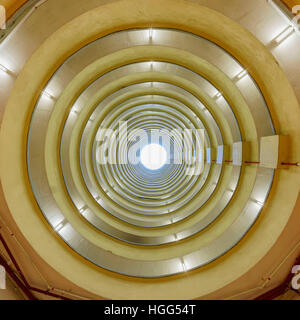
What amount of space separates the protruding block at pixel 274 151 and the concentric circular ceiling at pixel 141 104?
31 cm

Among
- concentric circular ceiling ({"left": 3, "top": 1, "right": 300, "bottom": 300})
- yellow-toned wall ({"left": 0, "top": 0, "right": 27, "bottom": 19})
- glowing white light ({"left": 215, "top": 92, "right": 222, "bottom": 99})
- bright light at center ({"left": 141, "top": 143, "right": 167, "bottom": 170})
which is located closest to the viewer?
yellow-toned wall ({"left": 0, "top": 0, "right": 27, "bottom": 19})

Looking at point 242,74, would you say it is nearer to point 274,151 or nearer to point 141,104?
point 274,151

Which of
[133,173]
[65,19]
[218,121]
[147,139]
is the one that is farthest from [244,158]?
[147,139]

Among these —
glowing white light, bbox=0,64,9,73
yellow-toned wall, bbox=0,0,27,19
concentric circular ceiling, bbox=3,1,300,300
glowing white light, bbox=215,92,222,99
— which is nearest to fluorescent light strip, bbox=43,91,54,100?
concentric circular ceiling, bbox=3,1,300,300

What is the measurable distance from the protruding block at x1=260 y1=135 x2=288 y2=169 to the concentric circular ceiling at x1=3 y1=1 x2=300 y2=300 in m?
0.31

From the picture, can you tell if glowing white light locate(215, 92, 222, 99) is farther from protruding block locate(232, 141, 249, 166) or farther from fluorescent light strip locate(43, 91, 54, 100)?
fluorescent light strip locate(43, 91, 54, 100)

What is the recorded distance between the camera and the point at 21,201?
17.9 ft

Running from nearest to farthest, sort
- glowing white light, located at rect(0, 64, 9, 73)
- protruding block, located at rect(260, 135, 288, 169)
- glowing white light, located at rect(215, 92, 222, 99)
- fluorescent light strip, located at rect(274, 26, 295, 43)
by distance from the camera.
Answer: fluorescent light strip, located at rect(274, 26, 295, 43) < glowing white light, located at rect(0, 64, 9, 73) < protruding block, located at rect(260, 135, 288, 169) < glowing white light, located at rect(215, 92, 222, 99)

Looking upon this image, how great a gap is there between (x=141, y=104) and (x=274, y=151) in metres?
7.99

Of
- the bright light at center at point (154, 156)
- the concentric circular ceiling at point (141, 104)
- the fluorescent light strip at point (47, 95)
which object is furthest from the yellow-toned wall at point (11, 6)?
the bright light at center at point (154, 156)

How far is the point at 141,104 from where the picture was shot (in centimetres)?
1156

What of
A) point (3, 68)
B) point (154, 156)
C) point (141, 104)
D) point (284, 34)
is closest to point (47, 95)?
point (3, 68)

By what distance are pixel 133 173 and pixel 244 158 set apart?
13.8 m

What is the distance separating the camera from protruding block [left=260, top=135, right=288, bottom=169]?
15.6 feet
